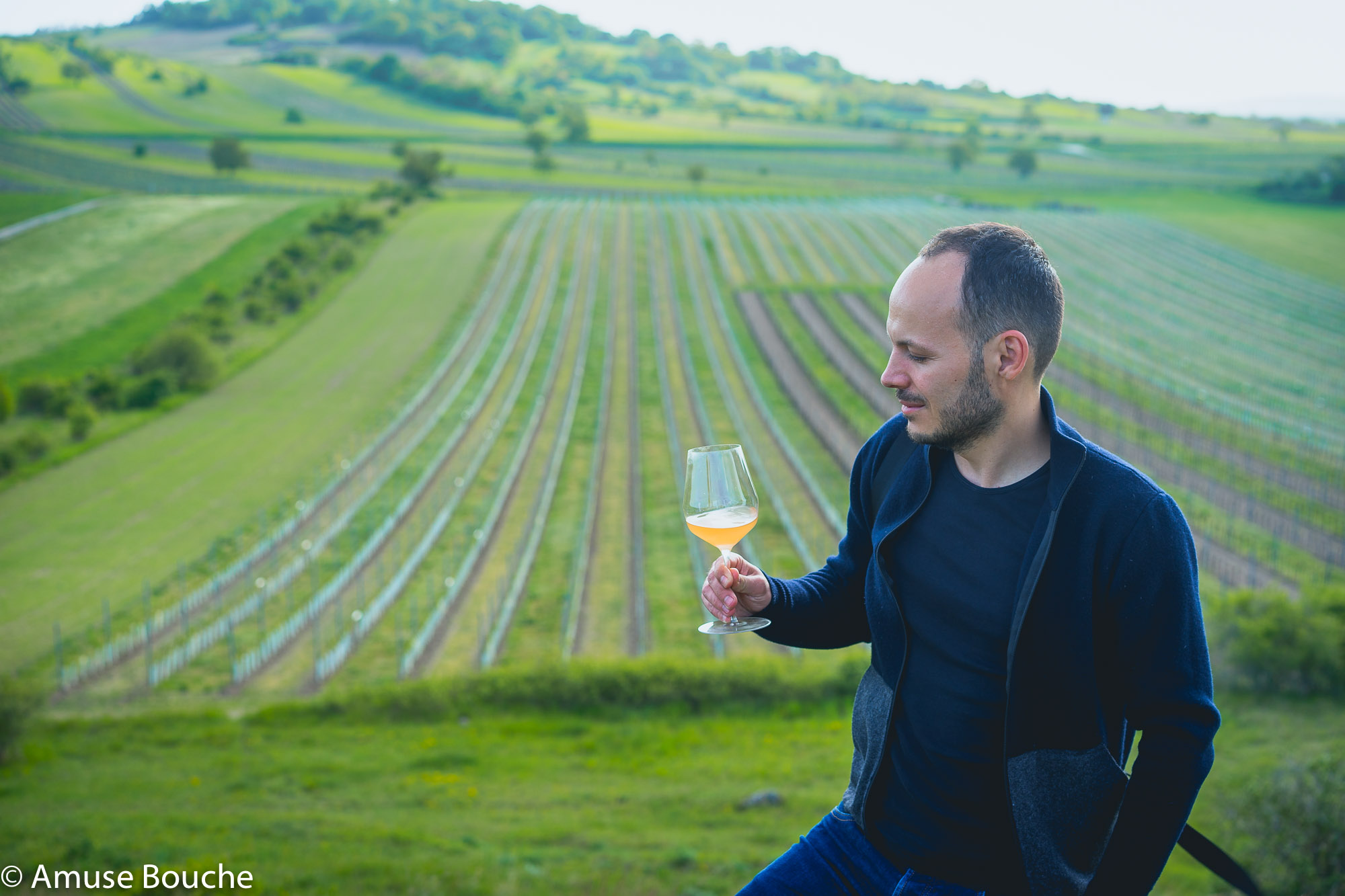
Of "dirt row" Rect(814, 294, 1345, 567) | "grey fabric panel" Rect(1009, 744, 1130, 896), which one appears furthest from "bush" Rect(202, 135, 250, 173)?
"grey fabric panel" Rect(1009, 744, 1130, 896)

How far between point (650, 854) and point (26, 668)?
694 inches

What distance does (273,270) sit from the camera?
55.3 metres

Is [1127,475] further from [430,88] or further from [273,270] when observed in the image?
[430,88]

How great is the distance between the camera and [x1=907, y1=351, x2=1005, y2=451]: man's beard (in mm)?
2744

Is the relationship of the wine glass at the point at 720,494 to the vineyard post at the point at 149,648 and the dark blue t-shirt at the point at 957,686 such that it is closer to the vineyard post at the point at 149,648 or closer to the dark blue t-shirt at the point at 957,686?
the dark blue t-shirt at the point at 957,686

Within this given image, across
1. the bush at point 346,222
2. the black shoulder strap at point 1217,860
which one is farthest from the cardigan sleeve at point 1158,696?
the bush at point 346,222

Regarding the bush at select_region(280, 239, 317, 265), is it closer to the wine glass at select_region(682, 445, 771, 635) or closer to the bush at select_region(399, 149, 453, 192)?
the bush at select_region(399, 149, 453, 192)

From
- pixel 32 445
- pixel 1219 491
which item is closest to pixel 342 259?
pixel 32 445

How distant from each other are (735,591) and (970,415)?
915 millimetres

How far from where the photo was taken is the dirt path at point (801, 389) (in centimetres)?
3569

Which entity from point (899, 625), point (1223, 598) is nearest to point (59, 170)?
point (1223, 598)

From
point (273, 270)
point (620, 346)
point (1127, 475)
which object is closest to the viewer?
point (1127, 475)

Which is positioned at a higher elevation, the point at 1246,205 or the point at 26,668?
the point at 1246,205

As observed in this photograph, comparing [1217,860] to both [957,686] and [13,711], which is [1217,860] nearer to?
[957,686]
